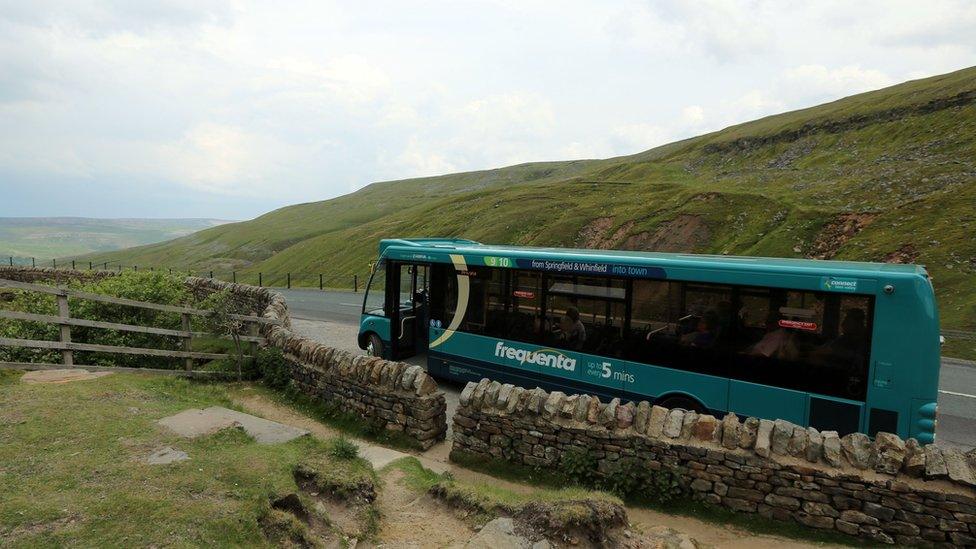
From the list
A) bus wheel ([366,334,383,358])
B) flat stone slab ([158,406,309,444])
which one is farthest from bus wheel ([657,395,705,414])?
bus wheel ([366,334,383,358])

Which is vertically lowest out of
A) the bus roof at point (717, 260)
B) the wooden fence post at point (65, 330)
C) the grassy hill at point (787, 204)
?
the wooden fence post at point (65, 330)

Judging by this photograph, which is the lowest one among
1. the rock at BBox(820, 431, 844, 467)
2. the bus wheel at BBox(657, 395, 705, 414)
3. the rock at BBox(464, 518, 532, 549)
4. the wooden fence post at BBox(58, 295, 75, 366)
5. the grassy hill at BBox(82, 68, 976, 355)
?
the rock at BBox(464, 518, 532, 549)

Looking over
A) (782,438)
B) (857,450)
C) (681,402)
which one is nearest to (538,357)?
(681,402)

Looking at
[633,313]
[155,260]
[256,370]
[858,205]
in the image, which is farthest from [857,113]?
A: [155,260]

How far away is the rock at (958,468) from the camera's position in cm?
552

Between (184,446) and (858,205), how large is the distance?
3584cm

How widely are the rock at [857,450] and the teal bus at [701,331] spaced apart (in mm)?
1632

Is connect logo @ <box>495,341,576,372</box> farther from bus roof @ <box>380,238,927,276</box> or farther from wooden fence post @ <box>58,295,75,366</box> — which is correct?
wooden fence post @ <box>58,295,75,366</box>

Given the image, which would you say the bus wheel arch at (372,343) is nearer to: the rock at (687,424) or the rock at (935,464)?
the rock at (687,424)

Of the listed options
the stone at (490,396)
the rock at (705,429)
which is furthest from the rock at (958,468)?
the stone at (490,396)

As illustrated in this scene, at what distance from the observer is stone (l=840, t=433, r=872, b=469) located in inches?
237

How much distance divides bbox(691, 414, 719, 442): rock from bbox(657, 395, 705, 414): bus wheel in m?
2.12

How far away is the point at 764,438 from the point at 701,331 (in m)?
2.68

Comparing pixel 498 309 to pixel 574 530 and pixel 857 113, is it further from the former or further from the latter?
pixel 857 113
